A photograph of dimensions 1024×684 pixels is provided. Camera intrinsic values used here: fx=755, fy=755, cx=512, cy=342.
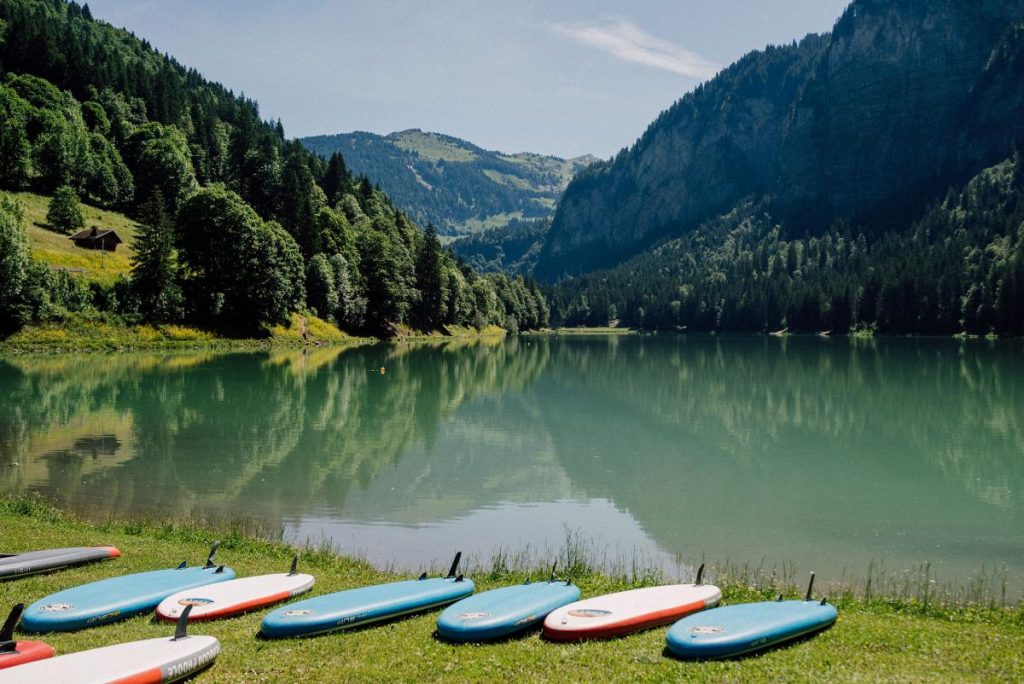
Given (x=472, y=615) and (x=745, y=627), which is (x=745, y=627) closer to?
(x=745, y=627)

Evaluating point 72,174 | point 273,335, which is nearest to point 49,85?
point 72,174

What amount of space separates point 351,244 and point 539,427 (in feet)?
327

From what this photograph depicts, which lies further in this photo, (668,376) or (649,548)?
(668,376)

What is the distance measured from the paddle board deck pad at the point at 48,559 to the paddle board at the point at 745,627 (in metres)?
12.5

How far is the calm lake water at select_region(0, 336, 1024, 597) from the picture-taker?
22281 mm

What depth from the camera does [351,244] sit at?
137 meters

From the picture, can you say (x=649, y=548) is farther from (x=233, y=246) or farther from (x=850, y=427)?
(x=233, y=246)

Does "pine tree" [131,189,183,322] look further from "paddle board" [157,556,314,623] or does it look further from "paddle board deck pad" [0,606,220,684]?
"paddle board deck pad" [0,606,220,684]

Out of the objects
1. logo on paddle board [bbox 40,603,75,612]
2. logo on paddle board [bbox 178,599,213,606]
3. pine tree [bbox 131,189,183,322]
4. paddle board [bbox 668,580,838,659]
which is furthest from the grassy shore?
pine tree [bbox 131,189,183,322]

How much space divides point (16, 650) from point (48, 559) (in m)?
6.20

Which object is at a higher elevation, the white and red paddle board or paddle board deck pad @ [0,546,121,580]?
the white and red paddle board

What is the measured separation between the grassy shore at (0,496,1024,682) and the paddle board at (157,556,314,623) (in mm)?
251

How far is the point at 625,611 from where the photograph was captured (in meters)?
13.1

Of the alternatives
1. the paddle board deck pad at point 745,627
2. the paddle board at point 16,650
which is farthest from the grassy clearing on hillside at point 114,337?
the paddle board deck pad at point 745,627
